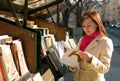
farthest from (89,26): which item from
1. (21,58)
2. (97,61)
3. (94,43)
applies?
(21,58)

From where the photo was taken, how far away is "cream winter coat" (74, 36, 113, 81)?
10.1 ft

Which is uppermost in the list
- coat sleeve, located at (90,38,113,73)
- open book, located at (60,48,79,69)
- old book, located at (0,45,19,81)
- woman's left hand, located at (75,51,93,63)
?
old book, located at (0,45,19,81)

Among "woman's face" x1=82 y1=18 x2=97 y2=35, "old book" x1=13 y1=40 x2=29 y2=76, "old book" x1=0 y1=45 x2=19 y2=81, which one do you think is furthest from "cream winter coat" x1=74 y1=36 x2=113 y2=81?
"old book" x1=0 y1=45 x2=19 y2=81

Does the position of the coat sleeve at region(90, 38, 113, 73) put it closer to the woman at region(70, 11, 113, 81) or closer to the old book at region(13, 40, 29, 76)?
the woman at region(70, 11, 113, 81)

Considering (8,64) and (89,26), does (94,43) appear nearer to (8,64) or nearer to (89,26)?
(89,26)

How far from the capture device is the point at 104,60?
310 centimetres

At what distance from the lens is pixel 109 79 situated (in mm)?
8469

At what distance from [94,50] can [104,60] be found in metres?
0.14

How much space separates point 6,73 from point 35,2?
3310 millimetres

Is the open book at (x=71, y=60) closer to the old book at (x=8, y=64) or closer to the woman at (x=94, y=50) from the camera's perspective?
the woman at (x=94, y=50)

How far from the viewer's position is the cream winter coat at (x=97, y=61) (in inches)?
121

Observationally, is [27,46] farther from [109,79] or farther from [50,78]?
[109,79]

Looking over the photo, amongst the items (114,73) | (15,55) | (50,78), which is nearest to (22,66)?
(15,55)

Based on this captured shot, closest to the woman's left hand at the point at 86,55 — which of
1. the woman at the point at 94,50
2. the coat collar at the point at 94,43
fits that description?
the woman at the point at 94,50
